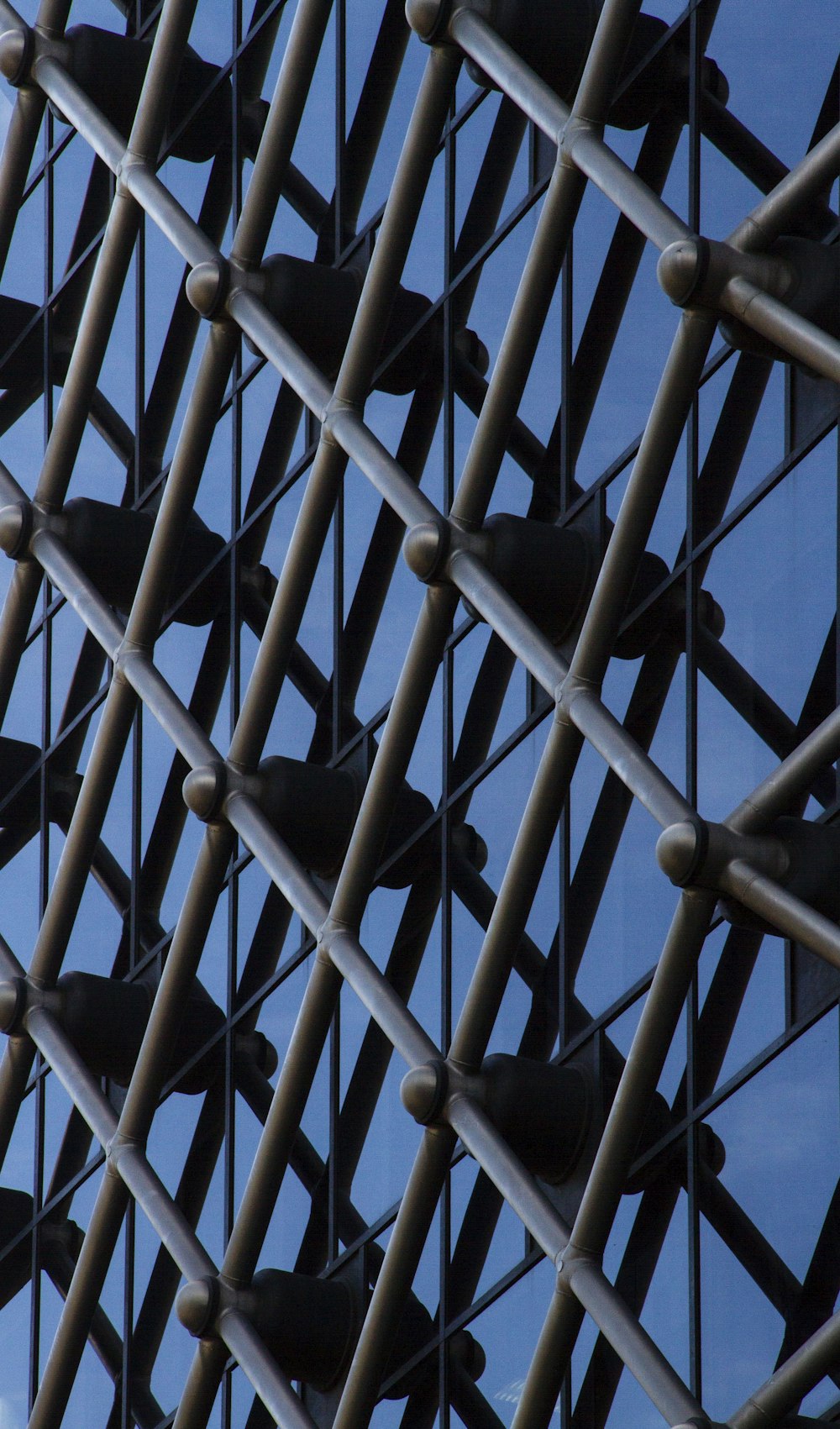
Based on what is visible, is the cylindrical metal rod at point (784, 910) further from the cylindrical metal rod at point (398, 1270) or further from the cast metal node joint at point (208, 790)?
the cast metal node joint at point (208, 790)

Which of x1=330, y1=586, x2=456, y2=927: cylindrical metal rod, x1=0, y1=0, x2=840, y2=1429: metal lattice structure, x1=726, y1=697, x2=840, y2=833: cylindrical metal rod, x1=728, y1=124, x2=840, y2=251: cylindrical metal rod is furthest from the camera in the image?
x1=330, y1=586, x2=456, y2=927: cylindrical metal rod

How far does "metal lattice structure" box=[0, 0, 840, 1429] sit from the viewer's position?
14.5m

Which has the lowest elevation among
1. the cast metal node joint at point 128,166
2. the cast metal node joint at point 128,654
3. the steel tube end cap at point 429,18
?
the steel tube end cap at point 429,18

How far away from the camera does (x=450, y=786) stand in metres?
17.6

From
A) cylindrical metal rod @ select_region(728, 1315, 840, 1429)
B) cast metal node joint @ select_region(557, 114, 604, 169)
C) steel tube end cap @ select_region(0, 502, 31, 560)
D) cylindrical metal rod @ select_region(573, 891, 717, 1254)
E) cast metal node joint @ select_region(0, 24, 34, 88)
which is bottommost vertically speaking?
cylindrical metal rod @ select_region(728, 1315, 840, 1429)

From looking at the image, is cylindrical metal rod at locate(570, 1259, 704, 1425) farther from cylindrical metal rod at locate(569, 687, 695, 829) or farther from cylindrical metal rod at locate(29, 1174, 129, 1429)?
cylindrical metal rod at locate(29, 1174, 129, 1429)

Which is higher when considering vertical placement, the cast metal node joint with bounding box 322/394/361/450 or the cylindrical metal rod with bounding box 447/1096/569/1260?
the cast metal node joint with bounding box 322/394/361/450

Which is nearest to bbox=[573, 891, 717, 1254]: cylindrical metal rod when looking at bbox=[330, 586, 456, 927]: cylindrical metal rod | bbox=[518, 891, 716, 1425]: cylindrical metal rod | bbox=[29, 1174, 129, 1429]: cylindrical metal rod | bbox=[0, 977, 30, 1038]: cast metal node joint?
bbox=[518, 891, 716, 1425]: cylindrical metal rod

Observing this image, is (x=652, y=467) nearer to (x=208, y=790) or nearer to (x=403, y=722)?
(x=403, y=722)

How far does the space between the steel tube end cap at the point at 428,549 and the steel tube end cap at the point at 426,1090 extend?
3154mm

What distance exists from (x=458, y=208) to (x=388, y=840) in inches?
Result: 177

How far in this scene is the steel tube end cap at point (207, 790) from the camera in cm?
1870

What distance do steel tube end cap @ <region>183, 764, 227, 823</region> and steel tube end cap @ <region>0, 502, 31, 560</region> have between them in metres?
3.86

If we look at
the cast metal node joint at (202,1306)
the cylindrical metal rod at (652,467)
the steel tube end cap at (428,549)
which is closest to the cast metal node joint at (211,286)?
the steel tube end cap at (428,549)
